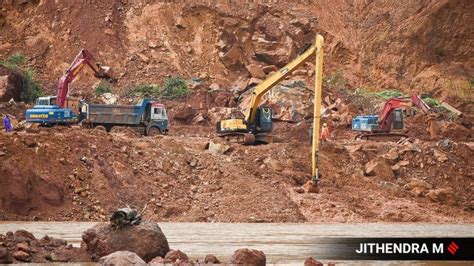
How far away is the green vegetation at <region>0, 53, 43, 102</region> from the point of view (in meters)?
55.7

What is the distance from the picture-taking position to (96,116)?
46156 millimetres

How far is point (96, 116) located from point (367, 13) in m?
27.5

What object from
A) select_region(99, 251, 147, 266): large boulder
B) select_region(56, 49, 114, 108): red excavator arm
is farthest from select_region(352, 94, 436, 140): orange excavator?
select_region(99, 251, 147, 266): large boulder

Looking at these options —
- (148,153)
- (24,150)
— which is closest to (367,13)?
(148,153)

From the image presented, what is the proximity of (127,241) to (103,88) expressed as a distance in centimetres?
3922

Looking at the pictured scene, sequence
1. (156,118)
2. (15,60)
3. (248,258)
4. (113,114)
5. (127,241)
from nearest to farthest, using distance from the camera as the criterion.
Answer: (248,258)
(127,241)
(113,114)
(156,118)
(15,60)

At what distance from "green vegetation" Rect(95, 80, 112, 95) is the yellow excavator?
13.0 metres

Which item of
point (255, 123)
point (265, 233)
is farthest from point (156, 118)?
point (265, 233)

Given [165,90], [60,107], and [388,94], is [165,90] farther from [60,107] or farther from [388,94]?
[388,94]

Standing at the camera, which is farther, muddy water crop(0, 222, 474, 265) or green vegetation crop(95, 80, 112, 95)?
green vegetation crop(95, 80, 112, 95)

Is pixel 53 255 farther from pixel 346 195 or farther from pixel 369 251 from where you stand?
pixel 346 195

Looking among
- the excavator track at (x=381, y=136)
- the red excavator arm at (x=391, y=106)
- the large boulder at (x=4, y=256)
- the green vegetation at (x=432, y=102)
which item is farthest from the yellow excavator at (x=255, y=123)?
the large boulder at (x=4, y=256)

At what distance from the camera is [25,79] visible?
5581 centimetres

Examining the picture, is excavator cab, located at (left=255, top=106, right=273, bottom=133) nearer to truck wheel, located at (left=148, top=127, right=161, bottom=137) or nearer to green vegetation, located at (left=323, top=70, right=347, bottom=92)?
truck wheel, located at (left=148, top=127, right=161, bottom=137)
